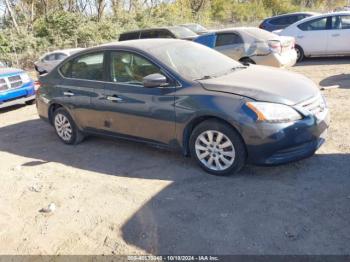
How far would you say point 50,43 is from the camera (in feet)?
69.7

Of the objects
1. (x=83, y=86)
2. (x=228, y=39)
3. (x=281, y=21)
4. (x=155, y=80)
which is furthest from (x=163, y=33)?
(x=155, y=80)

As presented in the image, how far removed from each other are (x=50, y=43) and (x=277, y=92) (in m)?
19.3

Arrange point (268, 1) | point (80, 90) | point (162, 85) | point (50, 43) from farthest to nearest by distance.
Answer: point (268, 1), point (50, 43), point (80, 90), point (162, 85)

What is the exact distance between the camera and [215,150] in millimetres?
4445

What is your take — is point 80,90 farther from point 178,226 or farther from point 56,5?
point 56,5

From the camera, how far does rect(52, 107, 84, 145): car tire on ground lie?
6191 millimetres

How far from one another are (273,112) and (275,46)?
6.09 m

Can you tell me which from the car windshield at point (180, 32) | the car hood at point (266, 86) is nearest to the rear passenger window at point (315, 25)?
the car windshield at point (180, 32)

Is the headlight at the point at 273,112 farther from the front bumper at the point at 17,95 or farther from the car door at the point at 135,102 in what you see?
the front bumper at the point at 17,95

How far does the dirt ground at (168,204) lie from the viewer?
3346 millimetres

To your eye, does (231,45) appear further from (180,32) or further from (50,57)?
(50,57)

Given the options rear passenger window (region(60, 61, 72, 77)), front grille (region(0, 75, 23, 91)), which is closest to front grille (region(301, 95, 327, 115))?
rear passenger window (region(60, 61, 72, 77))

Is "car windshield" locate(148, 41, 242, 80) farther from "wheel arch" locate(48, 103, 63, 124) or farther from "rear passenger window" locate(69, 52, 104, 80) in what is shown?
"wheel arch" locate(48, 103, 63, 124)

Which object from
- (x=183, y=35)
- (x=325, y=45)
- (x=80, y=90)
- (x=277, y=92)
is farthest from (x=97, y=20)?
(x=277, y=92)
